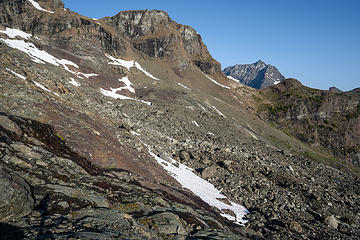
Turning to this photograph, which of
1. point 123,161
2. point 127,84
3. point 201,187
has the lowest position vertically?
point 201,187

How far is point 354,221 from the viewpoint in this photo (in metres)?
30.9

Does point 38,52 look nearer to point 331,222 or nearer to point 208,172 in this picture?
point 208,172

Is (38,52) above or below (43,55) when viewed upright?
above

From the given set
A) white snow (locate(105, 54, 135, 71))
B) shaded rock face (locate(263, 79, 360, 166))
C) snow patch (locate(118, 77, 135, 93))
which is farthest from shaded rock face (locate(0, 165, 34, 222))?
shaded rock face (locate(263, 79, 360, 166))

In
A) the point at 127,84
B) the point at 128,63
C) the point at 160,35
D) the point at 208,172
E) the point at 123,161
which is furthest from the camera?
the point at 160,35

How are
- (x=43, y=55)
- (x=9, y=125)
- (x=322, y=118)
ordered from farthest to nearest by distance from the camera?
(x=322, y=118) → (x=43, y=55) → (x=9, y=125)

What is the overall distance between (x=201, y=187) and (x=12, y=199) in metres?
23.2

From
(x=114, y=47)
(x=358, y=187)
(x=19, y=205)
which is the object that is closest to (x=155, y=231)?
(x=19, y=205)

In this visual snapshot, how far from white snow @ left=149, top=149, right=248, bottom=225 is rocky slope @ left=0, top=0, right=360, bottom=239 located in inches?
8.2

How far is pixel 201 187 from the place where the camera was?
94.9ft

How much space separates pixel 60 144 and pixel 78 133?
3.15 metres

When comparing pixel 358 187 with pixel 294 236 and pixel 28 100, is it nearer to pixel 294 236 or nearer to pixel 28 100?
pixel 294 236

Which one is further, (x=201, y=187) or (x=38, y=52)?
(x=38, y=52)

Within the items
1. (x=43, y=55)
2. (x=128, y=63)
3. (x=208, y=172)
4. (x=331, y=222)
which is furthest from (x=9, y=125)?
(x=128, y=63)
